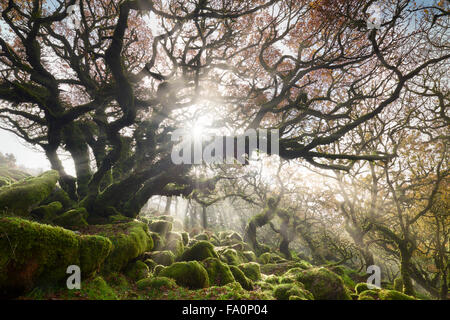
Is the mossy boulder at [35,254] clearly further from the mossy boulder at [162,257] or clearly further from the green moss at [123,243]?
the mossy boulder at [162,257]

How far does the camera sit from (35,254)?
12.7ft

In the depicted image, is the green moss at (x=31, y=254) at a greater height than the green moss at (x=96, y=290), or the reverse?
the green moss at (x=31, y=254)

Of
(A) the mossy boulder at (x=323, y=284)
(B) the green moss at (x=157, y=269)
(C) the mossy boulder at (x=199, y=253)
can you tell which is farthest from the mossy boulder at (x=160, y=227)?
(A) the mossy boulder at (x=323, y=284)

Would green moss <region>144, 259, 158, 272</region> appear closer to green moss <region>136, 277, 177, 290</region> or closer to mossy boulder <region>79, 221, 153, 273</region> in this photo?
mossy boulder <region>79, 221, 153, 273</region>

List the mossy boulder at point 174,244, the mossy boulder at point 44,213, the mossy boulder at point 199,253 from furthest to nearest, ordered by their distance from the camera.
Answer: the mossy boulder at point 174,244 < the mossy boulder at point 199,253 < the mossy boulder at point 44,213

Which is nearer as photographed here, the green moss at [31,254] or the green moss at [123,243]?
the green moss at [31,254]

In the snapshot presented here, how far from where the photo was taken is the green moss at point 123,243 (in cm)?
591

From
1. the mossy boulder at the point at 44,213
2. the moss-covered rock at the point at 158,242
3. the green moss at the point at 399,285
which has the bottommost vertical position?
the green moss at the point at 399,285

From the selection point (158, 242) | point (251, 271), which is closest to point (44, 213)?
point (158, 242)

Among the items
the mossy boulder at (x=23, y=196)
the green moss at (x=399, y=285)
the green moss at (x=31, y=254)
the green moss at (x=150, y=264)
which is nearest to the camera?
the green moss at (x=31, y=254)

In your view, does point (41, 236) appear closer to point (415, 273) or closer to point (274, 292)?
point (274, 292)

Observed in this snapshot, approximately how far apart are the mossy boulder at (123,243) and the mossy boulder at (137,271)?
200 millimetres
